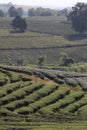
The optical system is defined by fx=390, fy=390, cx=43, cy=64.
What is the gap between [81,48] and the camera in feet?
599

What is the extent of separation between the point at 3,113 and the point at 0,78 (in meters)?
15.1

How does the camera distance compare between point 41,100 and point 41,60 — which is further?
point 41,60

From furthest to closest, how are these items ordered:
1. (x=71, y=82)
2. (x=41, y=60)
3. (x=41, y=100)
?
1. (x=41, y=60)
2. (x=71, y=82)
3. (x=41, y=100)

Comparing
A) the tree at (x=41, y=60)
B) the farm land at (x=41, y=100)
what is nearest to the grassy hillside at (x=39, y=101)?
the farm land at (x=41, y=100)

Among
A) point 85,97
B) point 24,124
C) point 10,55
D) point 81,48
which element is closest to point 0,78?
point 85,97

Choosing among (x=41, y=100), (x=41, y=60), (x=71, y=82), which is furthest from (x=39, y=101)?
(x=41, y=60)

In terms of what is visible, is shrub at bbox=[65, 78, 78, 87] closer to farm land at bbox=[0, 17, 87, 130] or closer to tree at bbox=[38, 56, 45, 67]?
farm land at bbox=[0, 17, 87, 130]

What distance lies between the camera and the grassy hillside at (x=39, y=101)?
2020 inches

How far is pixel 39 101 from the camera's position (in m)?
58.6

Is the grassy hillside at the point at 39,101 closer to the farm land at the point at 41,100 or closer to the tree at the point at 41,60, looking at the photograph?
the farm land at the point at 41,100

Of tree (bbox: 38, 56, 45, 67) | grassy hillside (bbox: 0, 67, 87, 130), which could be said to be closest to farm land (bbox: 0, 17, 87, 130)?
grassy hillside (bbox: 0, 67, 87, 130)

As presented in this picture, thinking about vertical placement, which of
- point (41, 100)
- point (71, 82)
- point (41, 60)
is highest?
point (41, 100)

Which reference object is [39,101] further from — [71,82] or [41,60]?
[41,60]

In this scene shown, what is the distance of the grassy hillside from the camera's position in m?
51.3
